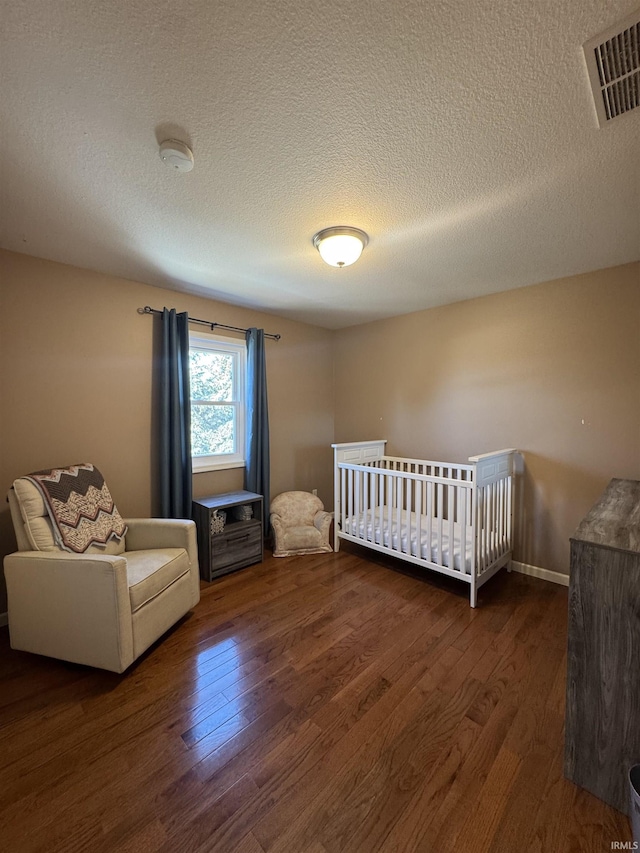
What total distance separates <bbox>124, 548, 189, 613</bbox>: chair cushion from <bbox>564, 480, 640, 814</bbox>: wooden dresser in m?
1.97

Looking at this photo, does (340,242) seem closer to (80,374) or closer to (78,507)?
(80,374)

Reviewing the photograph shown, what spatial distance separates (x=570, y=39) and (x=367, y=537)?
2.94 metres

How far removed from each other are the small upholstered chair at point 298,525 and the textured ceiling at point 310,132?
7.36 feet

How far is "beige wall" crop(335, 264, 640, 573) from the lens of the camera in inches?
95.6

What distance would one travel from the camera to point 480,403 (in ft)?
10.1

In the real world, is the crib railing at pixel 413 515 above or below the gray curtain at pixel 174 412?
below

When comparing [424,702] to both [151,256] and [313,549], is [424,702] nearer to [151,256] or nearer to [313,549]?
[313,549]

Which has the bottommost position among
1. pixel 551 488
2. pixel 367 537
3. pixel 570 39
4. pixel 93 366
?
pixel 367 537

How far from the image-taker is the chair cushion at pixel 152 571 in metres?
1.82

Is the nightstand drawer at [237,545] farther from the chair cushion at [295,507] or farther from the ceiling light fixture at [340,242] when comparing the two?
the ceiling light fixture at [340,242]

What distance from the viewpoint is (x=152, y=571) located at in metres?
1.95

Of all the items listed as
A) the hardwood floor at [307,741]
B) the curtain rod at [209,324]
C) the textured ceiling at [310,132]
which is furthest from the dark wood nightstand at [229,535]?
the textured ceiling at [310,132]

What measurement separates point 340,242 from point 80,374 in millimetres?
2067

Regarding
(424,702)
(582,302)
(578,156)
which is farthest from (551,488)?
(578,156)
